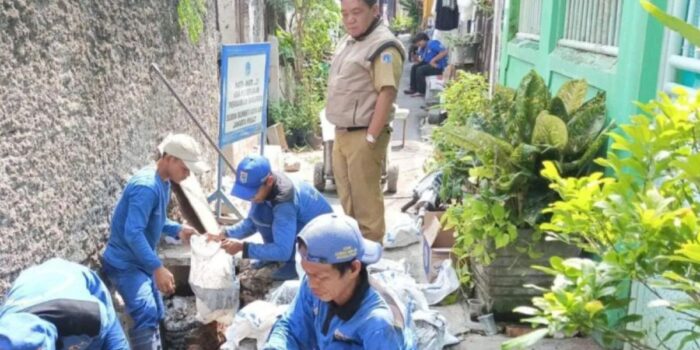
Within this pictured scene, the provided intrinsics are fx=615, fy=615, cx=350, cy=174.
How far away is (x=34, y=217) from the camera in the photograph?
9.43 feet

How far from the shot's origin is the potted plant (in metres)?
3.35

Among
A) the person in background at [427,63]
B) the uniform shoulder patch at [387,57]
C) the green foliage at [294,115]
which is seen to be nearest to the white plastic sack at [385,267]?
the uniform shoulder patch at [387,57]

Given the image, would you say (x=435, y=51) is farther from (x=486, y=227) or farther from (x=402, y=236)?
(x=486, y=227)

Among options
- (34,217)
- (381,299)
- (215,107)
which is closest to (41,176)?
(34,217)

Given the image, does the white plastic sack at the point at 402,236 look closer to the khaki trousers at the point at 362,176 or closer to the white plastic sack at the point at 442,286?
the khaki trousers at the point at 362,176

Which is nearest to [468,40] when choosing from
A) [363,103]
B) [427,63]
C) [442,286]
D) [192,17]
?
[427,63]

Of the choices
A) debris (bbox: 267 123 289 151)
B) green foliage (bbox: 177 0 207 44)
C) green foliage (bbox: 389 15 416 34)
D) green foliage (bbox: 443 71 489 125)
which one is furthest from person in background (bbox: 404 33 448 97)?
green foliage (bbox: 177 0 207 44)

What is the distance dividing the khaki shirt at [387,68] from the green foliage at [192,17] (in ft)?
5.84

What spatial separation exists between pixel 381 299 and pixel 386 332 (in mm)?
165

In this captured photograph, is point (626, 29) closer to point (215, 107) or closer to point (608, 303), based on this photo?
point (608, 303)

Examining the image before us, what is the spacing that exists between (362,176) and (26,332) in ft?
9.00

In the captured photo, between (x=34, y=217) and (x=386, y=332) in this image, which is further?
(x=34, y=217)

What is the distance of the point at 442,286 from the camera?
154 inches

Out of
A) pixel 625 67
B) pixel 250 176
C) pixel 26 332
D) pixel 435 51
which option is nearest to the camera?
pixel 26 332
